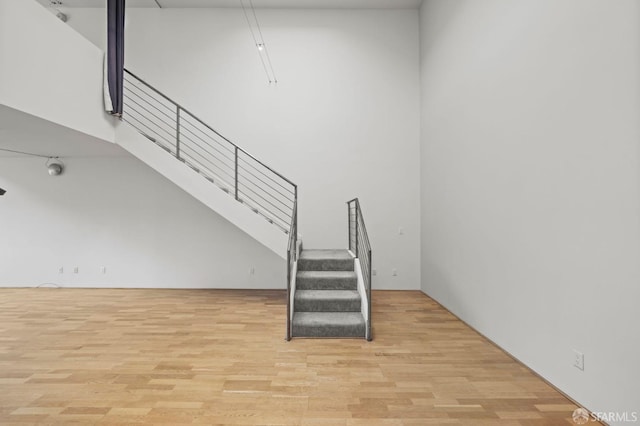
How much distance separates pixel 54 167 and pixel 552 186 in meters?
8.15

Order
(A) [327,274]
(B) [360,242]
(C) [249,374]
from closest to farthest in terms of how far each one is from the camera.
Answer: (C) [249,374] < (A) [327,274] < (B) [360,242]

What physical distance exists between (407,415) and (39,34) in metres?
5.42

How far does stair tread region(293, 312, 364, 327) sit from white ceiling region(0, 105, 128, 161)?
3.91 m

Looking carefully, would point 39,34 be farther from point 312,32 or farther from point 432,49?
point 432,49

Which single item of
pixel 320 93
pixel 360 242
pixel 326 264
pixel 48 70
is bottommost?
pixel 326 264

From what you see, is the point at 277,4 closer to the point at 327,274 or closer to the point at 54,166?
the point at 327,274

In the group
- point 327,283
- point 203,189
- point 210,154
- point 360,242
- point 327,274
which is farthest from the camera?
point 210,154

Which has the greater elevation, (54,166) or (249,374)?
(54,166)

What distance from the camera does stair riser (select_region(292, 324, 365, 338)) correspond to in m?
3.97

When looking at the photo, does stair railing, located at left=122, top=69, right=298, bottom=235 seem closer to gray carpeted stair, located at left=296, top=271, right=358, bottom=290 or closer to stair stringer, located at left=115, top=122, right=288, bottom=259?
stair stringer, located at left=115, top=122, right=288, bottom=259

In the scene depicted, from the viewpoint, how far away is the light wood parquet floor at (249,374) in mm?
2463

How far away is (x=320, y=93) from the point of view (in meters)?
6.66

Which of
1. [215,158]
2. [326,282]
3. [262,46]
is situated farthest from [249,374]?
[262,46]

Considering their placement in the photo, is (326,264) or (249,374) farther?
(326,264)
